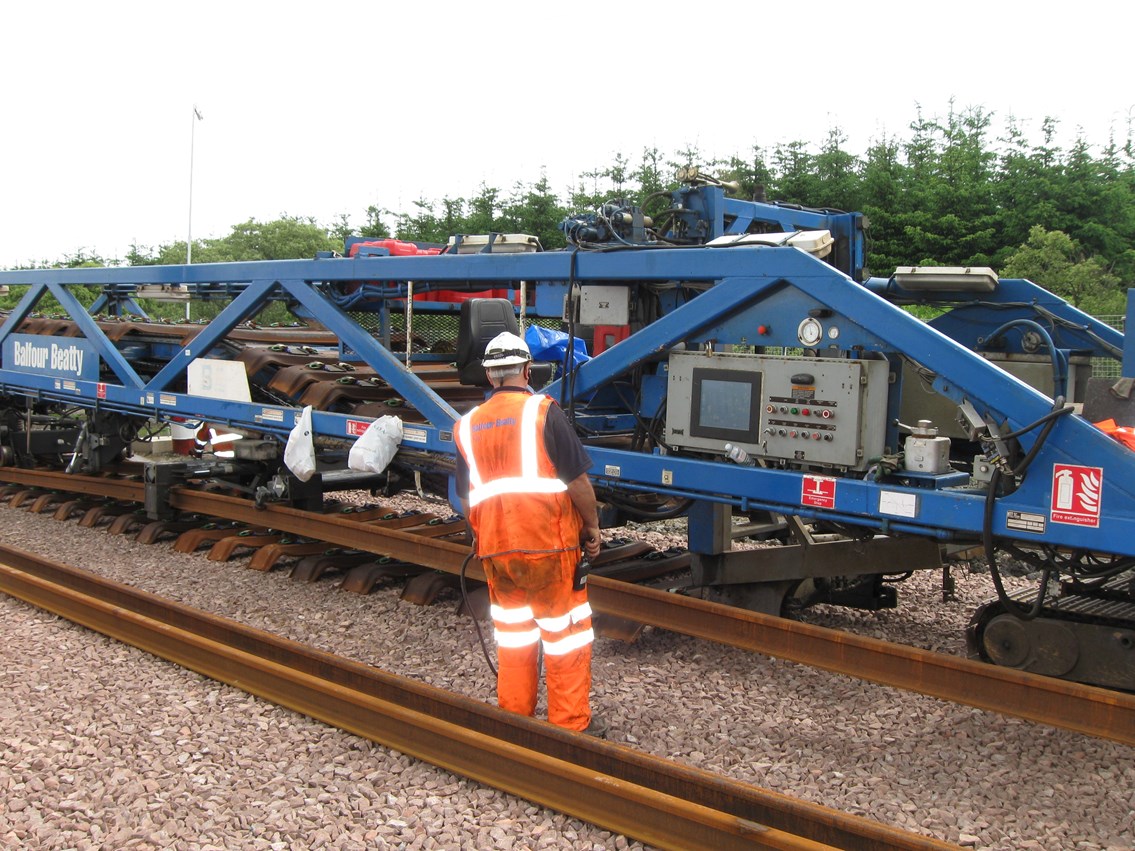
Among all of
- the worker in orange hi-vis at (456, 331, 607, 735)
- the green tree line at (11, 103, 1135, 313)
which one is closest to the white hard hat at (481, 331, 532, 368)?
the worker in orange hi-vis at (456, 331, 607, 735)

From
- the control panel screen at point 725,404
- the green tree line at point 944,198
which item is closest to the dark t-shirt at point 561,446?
the control panel screen at point 725,404

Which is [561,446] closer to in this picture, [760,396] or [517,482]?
[517,482]

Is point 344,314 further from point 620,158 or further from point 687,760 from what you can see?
point 620,158

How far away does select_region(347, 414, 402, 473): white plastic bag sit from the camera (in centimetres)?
648

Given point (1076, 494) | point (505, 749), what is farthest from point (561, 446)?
point (1076, 494)

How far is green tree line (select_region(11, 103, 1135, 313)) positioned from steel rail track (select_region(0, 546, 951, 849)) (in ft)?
62.3

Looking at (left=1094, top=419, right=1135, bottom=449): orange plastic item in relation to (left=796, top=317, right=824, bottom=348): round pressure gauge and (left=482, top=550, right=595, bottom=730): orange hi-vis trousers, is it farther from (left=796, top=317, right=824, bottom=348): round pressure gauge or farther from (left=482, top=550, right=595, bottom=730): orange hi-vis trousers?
(left=482, top=550, right=595, bottom=730): orange hi-vis trousers

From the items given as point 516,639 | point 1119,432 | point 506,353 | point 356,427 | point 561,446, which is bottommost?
point 516,639

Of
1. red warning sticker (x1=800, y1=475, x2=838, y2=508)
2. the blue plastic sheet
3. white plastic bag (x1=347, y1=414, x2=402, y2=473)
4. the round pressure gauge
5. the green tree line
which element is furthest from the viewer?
the green tree line

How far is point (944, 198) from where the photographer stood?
25938 mm

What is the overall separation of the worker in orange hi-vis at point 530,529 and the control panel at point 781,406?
3.78 feet

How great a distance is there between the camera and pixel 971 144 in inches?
1122

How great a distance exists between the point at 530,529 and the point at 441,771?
3.36ft

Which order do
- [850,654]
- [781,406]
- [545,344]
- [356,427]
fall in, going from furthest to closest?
[356,427], [545,344], [781,406], [850,654]
